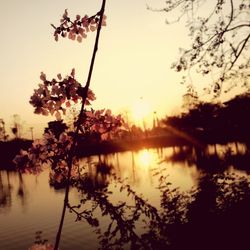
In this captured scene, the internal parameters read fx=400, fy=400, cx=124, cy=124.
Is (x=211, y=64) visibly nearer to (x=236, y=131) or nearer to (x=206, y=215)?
(x=206, y=215)

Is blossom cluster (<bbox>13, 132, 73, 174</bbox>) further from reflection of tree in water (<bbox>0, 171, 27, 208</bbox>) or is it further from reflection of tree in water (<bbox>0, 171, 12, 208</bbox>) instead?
reflection of tree in water (<bbox>0, 171, 12, 208</bbox>)

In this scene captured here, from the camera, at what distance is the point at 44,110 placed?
103 inches

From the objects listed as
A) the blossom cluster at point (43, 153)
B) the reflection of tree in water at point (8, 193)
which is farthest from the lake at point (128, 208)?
the blossom cluster at point (43, 153)

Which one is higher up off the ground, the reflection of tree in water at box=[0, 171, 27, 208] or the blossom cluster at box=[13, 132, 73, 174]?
the blossom cluster at box=[13, 132, 73, 174]

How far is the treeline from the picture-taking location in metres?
86.1

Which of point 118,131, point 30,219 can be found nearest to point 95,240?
point 30,219

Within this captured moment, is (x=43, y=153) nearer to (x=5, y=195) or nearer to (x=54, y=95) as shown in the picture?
(x=54, y=95)

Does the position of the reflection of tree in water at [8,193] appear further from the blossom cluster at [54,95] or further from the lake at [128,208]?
the blossom cluster at [54,95]

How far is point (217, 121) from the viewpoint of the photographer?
106 meters

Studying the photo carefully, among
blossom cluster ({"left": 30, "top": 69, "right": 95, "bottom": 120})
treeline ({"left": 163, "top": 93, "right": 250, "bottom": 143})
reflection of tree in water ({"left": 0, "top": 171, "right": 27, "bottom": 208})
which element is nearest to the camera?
blossom cluster ({"left": 30, "top": 69, "right": 95, "bottom": 120})

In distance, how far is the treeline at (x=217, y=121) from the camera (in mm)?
86050

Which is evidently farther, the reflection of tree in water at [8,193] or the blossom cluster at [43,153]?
the reflection of tree in water at [8,193]

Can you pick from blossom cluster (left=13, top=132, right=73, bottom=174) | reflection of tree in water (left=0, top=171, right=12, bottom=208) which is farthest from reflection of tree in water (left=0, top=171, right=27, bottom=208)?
blossom cluster (left=13, top=132, right=73, bottom=174)

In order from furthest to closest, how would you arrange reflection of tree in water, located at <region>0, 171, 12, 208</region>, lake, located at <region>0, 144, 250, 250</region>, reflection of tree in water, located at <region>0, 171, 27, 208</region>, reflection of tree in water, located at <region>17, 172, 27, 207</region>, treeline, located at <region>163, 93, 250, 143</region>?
treeline, located at <region>163, 93, 250, 143</region> → reflection of tree in water, located at <region>17, 172, 27, 207</region> → reflection of tree in water, located at <region>0, 171, 27, 208</region> → reflection of tree in water, located at <region>0, 171, 12, 208</region> → lake, located at <region>0, 144, 250, 250</region>
